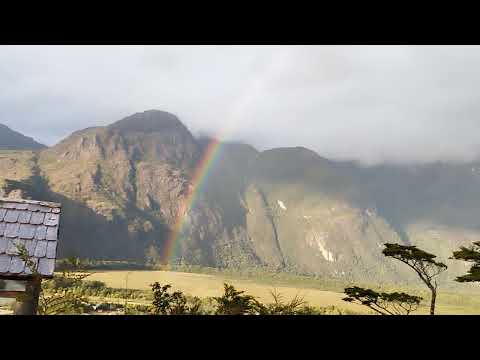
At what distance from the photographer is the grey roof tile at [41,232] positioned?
339cm

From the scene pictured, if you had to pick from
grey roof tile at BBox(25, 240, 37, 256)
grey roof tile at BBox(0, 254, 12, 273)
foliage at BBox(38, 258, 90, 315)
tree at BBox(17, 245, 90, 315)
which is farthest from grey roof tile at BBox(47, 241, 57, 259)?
foliage at BBox(38, 258, 90, 315)

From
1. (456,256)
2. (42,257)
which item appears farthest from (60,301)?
(456,256)

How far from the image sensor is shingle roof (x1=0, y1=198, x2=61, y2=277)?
2.99 meters

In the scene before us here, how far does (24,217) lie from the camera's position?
344 centimetres

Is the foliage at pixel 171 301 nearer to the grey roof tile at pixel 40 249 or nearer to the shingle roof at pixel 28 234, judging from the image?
the shingle roof at pixel 28 234

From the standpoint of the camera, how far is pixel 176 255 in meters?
171

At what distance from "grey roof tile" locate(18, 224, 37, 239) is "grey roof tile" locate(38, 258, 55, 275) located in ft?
0.85

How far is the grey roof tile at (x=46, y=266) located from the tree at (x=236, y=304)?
3.12m

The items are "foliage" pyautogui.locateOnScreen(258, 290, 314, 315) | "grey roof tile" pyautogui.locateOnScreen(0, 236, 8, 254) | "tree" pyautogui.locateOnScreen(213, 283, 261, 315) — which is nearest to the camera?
"grey roof tile" pyautogui.locateOnScreen(0, 236, 8, 254)

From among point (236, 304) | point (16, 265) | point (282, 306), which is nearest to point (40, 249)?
point (16, 265)

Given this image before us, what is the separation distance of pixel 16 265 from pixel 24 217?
0.57 m

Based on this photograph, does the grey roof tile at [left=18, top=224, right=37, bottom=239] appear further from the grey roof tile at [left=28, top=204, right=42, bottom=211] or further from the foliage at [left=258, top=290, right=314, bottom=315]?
the foliage at [left=258, top=290, right=314, bottom=315]
